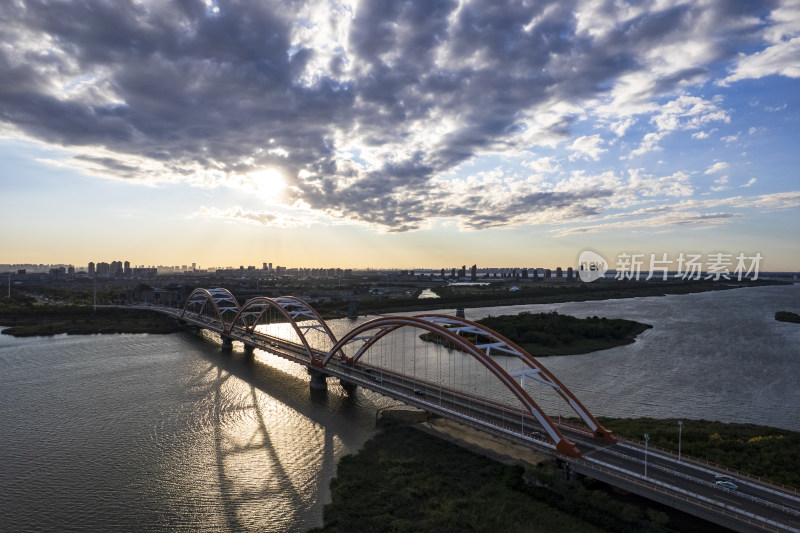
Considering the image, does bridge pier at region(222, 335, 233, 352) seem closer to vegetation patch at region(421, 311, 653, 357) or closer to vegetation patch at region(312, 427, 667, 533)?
vegetation patch at region(421, 311, 653, 357)

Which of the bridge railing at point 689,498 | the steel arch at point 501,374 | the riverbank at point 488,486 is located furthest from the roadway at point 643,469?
the riverbank at point 488,486

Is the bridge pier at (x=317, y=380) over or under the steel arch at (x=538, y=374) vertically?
under

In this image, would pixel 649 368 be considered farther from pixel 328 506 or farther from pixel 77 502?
pixel 77 502

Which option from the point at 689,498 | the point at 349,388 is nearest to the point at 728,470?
the point at 689,498

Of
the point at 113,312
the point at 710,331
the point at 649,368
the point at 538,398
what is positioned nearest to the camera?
the point at 538,398

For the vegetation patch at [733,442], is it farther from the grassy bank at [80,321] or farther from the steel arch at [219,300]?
the grassy bank at [80,321]

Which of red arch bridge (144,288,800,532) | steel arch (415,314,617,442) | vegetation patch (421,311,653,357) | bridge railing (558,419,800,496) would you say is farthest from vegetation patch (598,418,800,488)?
vegetation patch (421,311,653,357)

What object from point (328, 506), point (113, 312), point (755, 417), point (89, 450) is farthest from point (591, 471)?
point (113, 312)
